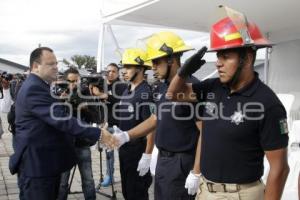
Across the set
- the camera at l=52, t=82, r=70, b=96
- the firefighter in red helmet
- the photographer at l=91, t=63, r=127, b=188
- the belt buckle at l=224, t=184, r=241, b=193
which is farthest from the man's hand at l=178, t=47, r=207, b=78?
the photographer at l=91, t=63, r=127, b=188

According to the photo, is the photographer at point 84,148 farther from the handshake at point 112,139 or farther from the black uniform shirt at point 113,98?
the handshake at point 112,139

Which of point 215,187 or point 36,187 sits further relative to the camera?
point 36,187

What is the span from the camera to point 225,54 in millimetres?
2291

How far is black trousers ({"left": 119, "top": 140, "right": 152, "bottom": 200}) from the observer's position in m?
4.20

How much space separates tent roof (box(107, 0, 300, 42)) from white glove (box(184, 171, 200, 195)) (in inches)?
184

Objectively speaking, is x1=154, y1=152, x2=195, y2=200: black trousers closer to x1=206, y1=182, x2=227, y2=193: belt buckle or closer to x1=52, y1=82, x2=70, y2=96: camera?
x1=206, y1=182, x2=227, y2=193: belt buckle

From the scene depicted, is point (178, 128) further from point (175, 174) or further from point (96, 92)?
point (96, 92)

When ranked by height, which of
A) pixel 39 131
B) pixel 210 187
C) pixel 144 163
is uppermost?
pixel 39 131

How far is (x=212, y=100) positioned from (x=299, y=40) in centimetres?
809

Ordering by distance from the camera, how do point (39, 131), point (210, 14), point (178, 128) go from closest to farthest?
point (178, 128) → point (39, 131) → point (210, 14)

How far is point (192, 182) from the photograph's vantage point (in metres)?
2.85

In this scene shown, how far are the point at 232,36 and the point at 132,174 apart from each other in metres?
2.42

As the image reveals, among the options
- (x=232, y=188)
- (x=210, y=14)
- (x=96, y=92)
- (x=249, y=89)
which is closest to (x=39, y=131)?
(x=96, y=92)

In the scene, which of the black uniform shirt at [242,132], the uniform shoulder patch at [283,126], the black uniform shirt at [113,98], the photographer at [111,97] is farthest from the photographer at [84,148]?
the uniform shoulder patch at [283,126]
